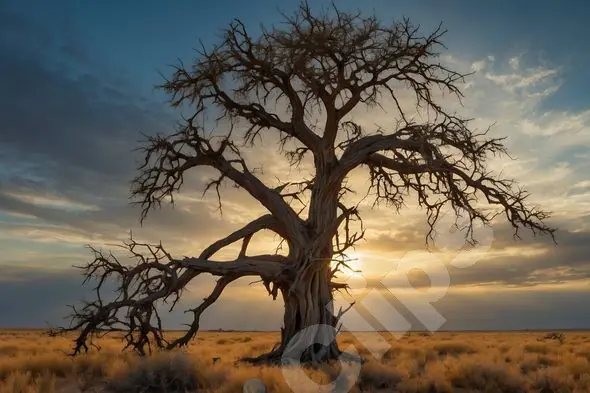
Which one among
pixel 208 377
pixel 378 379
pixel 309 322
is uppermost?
pixel 309 322

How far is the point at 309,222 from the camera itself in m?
15.5

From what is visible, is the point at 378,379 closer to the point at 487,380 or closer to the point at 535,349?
the point at 487,380

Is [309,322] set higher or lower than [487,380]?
higher

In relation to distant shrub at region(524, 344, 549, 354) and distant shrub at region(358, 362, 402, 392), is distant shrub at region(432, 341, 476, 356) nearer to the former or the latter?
distant shrub at region(524, 344, 549, 354)

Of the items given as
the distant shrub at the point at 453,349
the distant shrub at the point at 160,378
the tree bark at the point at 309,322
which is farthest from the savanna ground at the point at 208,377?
the distant shrub at the point at 453,349

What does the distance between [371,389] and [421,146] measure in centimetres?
631

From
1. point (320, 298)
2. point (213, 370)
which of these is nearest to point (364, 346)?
point (320, 298)

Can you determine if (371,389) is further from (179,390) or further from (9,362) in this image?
(9,362)

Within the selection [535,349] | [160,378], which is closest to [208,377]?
[160,378]

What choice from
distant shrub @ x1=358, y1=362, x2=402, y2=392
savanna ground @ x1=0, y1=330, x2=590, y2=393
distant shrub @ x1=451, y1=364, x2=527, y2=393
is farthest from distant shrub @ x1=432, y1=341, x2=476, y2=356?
distant shrub @ x1=358, y1=362, x2=402, y2=392

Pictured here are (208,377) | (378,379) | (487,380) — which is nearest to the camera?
(208,377)

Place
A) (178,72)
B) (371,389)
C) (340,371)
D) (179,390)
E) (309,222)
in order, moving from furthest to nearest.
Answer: (178,72) → (309,222) → (340,371) → (371,389) → (179,390)

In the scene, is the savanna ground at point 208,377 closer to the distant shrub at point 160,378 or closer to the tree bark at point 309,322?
the distant shrub at point 160,378

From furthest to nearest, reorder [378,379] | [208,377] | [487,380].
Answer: [487,380]
[378,379]
[208,377]
